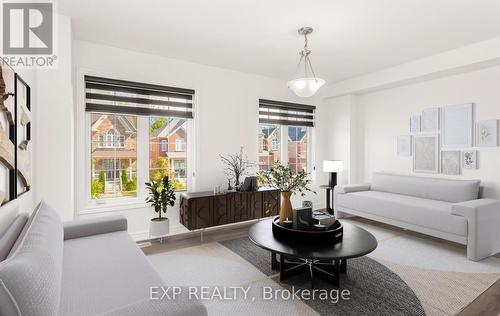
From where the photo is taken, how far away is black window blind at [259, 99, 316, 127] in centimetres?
493

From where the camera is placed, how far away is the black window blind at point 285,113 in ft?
16.2

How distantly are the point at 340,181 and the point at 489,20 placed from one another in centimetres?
333

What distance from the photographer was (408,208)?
3.70 meters

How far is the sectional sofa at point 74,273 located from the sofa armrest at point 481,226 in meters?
3.26

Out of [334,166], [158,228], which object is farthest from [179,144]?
[334,166]

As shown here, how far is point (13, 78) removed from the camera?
6.48 feet

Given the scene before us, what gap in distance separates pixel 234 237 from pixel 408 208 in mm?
2413

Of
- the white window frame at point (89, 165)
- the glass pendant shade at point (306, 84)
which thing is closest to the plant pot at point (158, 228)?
the white window frame at point (89, 165)

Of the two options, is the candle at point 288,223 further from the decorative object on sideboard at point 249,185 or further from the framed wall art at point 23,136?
the framed wall art at point 23,136

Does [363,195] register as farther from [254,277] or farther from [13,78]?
[13,78]

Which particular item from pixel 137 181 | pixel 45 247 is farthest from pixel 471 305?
pixel 137 181

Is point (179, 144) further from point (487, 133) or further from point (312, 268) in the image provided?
point (487, 133)

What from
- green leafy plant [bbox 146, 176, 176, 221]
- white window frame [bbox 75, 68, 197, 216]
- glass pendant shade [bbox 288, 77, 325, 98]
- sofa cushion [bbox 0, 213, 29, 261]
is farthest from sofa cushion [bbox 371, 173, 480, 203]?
sofa cushion [bbox 0, 213, 29, 261]

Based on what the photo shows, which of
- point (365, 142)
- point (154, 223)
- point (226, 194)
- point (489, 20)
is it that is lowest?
point (154, 223)
